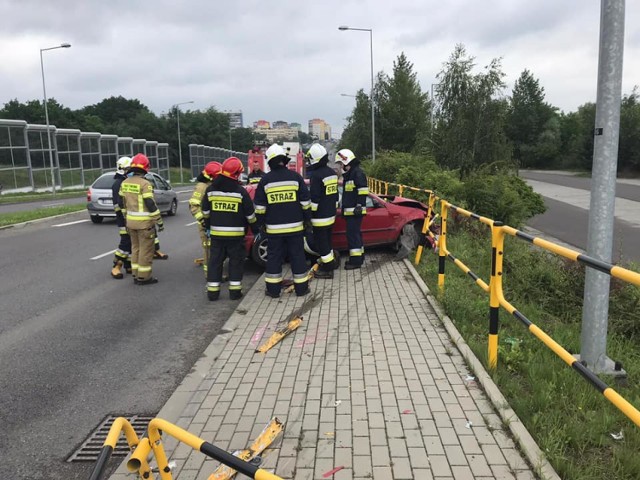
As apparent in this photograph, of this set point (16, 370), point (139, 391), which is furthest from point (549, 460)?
point (16, 370)

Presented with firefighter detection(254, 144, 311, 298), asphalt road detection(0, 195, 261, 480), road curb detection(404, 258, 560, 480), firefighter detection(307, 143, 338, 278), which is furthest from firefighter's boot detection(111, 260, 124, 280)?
road curb detection(404, 258, 560, 480)

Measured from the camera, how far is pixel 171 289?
26.2 ft

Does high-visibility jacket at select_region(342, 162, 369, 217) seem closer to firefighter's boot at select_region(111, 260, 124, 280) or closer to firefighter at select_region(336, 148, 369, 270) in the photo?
firefighter at select_region(336, 148, 369, 270)

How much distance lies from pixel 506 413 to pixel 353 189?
552cm

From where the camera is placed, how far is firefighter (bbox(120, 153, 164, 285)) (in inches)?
320

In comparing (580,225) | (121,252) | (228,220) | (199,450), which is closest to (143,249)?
(121,252)

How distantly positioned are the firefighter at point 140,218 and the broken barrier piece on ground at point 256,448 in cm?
539

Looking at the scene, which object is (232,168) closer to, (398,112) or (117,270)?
(117,270)

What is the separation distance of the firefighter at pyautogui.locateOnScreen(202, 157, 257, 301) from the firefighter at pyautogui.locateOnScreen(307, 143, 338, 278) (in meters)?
1.18

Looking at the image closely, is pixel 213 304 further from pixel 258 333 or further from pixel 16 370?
pixel 16 370

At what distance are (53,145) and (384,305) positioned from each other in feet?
113

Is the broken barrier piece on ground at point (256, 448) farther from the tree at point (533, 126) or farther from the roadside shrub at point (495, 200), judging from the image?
the tree at point (533, 126)

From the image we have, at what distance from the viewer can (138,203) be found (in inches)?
322

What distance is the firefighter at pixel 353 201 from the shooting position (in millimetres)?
8570
